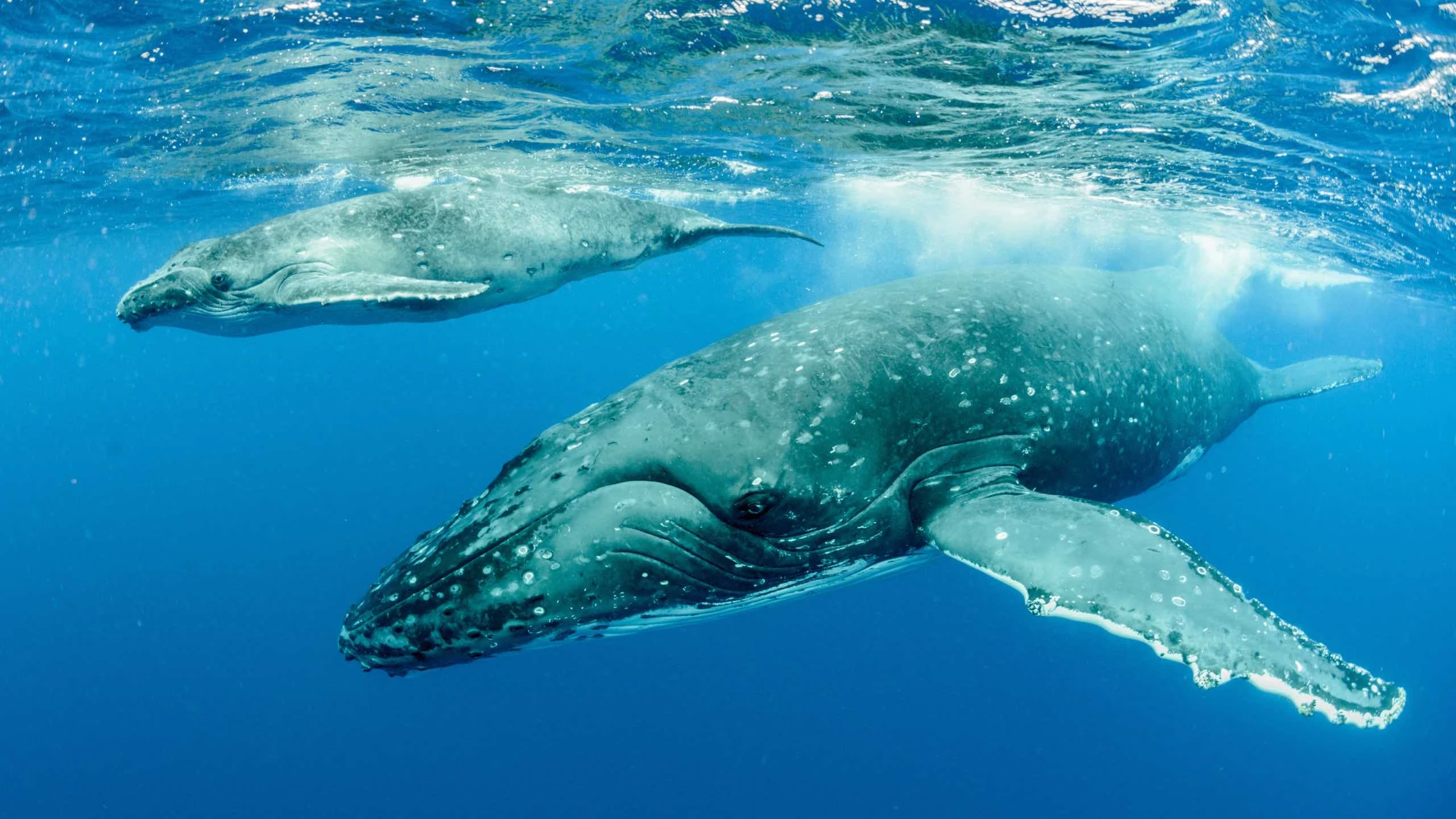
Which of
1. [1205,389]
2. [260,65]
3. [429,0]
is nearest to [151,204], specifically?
[260,65]

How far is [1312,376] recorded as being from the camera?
38.9 ft

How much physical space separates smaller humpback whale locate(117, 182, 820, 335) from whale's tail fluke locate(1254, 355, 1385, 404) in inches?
374

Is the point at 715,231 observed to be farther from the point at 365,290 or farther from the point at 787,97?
the point at 787,97

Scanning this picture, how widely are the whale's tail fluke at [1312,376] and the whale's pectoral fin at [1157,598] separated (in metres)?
8.05

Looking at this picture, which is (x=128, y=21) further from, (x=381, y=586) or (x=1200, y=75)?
(x=1200, y=75)

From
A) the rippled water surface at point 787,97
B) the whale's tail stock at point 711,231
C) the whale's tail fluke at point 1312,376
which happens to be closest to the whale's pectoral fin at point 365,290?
the whale's tail stock at point 711,231

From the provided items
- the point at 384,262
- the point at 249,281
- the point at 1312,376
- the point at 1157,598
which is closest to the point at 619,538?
the point at 1157,598

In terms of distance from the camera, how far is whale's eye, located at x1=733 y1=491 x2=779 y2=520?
15.8 ft

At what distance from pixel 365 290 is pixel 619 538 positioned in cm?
332

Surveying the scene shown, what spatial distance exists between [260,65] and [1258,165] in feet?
67.1

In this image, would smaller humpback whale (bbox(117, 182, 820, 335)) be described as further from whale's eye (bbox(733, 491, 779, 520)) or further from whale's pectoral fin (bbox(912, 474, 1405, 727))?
whale's pectoral fin (bbox(912, 474, 1405, 727))

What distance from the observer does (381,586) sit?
4.46 metres

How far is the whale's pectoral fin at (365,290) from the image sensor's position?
6141mm

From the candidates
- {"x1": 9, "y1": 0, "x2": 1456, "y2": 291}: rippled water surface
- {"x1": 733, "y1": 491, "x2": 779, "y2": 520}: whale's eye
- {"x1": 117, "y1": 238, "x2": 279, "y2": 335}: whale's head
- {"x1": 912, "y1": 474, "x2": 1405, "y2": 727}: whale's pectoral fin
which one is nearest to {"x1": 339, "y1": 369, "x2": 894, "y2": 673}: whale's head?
{"x1": 733, "y1": 491, "x2": 779, "y2": 520}: whale's eye
